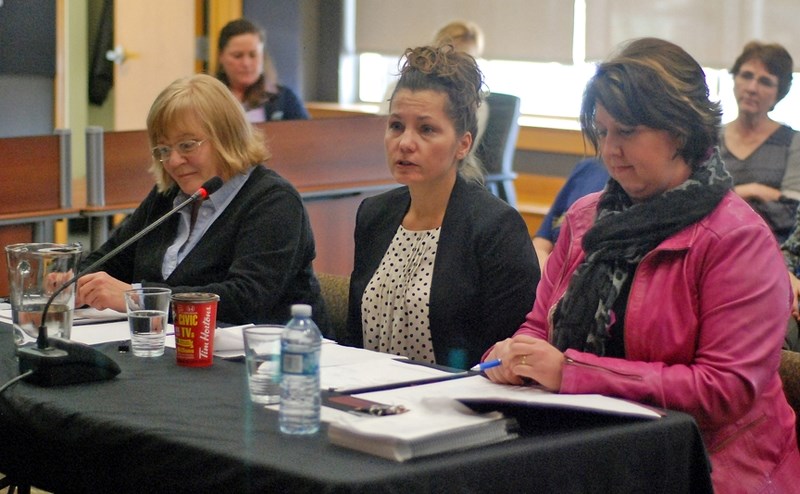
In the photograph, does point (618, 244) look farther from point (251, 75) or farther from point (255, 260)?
point (251, 75)

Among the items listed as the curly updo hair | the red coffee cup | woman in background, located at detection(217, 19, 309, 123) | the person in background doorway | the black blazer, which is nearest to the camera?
the red coffee cup

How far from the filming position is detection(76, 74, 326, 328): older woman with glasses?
2543 mm

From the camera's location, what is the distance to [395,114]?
245 centimetres

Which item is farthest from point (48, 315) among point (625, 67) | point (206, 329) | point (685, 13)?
point (685, 13)

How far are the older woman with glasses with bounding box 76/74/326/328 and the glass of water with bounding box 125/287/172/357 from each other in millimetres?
425

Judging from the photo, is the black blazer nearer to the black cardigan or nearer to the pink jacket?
the black cardigan

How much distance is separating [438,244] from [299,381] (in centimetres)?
92

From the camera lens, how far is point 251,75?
202 inches

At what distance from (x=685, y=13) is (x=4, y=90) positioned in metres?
3.72

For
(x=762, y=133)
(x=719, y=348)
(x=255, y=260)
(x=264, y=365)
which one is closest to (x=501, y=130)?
(x=762, y=133)

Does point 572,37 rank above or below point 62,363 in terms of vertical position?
above

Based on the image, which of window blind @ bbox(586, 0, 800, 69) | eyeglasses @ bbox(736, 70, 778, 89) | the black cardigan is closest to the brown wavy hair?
the black cardigan

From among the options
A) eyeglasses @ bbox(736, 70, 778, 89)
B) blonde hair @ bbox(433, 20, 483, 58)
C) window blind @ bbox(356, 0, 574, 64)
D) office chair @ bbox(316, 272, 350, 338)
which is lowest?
office chair @ bbox(316, 272, 350, 338)

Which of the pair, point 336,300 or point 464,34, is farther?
point 464,34
